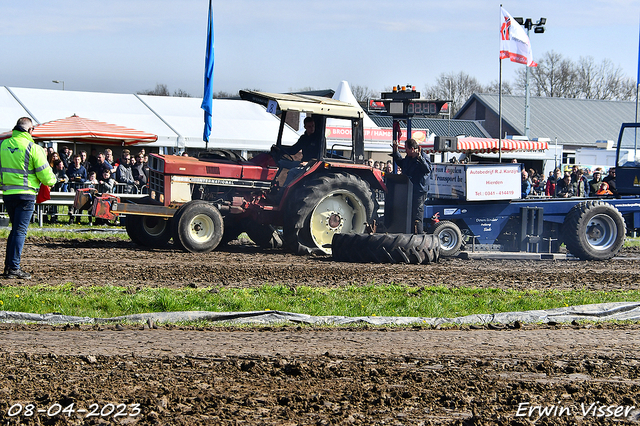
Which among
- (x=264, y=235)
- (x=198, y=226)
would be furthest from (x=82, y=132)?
(x=198, y=226)

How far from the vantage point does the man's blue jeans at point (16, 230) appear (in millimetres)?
8512

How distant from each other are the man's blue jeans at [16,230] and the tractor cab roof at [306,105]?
4059mm

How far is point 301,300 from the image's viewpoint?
7637mm

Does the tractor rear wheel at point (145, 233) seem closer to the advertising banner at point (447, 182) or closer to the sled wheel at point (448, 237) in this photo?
the sled wheel at point (448, 237)

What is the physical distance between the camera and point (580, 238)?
41.0ft

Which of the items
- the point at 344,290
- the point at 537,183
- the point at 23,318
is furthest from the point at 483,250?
the point at 537,183

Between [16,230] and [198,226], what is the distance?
136 inches

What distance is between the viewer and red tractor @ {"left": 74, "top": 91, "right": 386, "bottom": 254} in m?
11.5

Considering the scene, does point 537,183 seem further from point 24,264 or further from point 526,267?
point 24,264

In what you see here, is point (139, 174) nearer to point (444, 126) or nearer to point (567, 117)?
point (444, 126)

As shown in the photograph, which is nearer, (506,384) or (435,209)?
(506,384)

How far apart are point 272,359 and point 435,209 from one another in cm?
784

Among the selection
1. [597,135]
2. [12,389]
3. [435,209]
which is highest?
[597,135]

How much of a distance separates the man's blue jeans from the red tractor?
8.36ft
